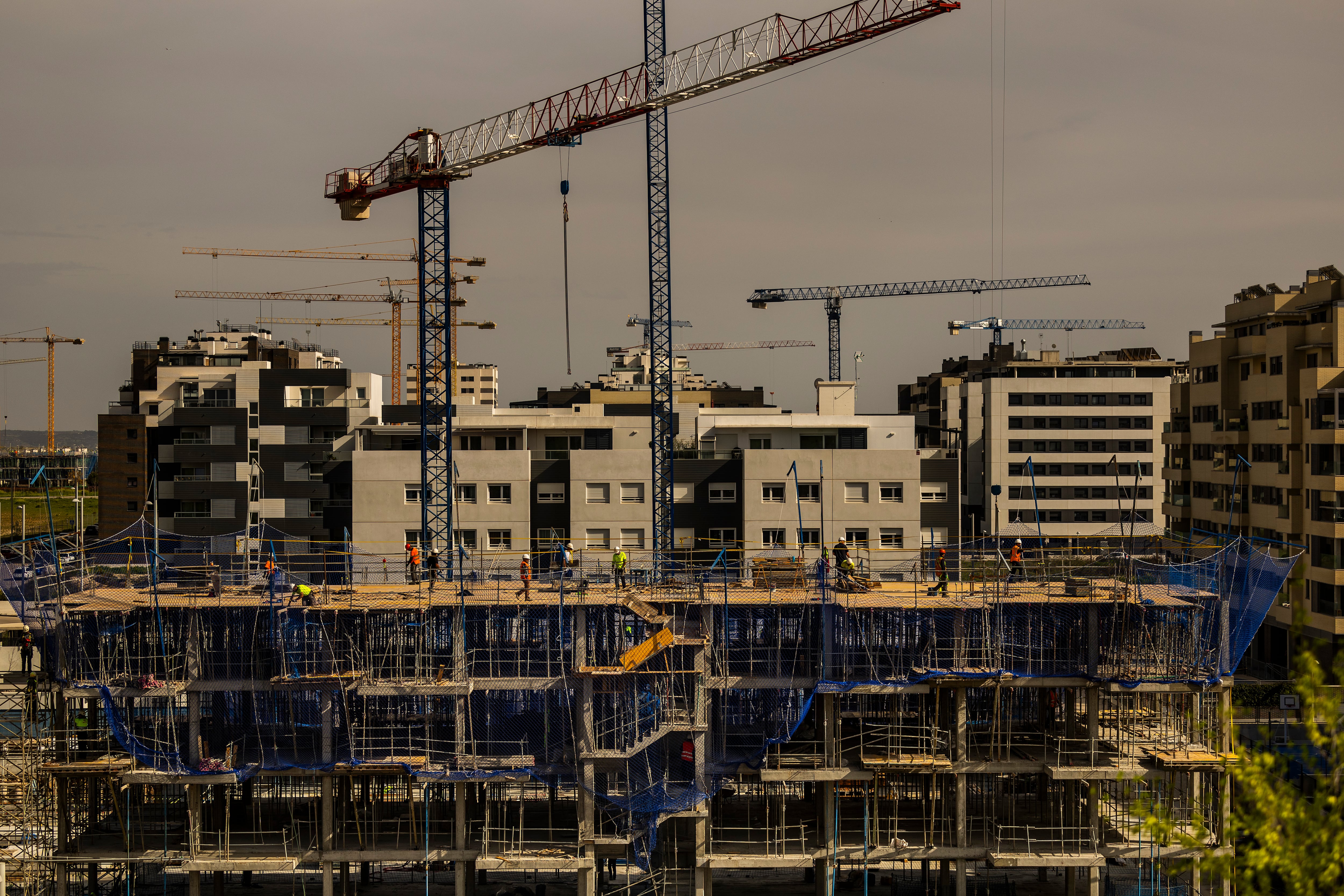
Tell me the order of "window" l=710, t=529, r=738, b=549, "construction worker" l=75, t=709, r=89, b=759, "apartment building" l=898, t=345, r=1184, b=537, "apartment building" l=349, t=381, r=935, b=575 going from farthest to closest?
"apartment building" l=898, t=345, r=1184, b=537 → "window" l=710, t=529, r=738, b=549 → "apartment building" l=349, t=381, r=935, b=575 → "construction worker" l=75, t=709, r=89, b=759

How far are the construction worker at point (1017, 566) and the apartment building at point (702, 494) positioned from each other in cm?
2162

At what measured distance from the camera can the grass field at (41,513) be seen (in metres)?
150

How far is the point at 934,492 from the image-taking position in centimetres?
6938

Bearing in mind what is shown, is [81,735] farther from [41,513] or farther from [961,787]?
[41,513]

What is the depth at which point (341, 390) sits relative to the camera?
286 feet

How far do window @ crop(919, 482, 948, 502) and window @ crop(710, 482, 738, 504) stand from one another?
34.6ft

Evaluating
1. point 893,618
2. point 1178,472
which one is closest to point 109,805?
point 893,618

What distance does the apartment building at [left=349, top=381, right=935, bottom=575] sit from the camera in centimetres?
6644

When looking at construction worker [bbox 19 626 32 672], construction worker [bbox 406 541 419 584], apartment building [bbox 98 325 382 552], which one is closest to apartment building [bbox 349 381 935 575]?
apartment building [bbox 98 325 382 552]

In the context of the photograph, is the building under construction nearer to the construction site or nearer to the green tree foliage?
the construction site

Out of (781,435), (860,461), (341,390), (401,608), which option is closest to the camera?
(401,608)

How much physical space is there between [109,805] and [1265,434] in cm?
6518

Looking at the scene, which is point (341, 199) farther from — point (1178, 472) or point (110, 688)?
point (1178, 472)

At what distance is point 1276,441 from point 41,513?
173993 millimetres
